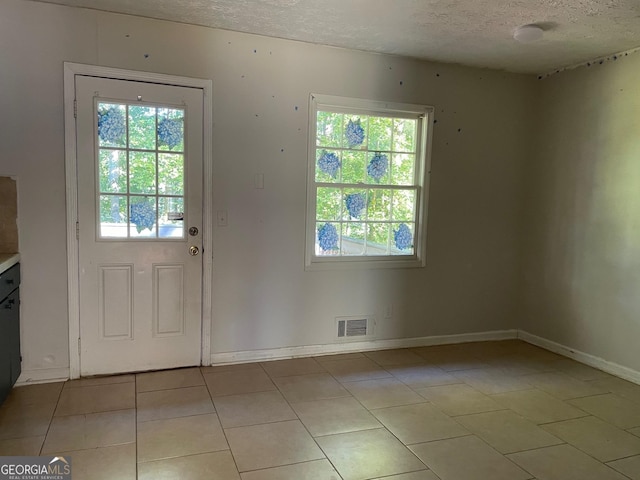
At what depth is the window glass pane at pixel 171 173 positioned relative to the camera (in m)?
3.21

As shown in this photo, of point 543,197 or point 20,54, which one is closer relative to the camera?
point 20,54

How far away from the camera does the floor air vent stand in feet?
12.5

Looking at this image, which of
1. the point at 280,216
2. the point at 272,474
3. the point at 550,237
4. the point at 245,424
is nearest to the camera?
the point at 272,474

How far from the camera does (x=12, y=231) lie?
294 cm

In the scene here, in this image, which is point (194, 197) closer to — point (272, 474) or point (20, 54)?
point (20, 54)

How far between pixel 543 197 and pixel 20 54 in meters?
4.19

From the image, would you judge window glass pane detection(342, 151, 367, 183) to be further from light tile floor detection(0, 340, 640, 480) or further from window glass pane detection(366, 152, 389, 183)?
light tile floor detection(0, 340, 640, 480)

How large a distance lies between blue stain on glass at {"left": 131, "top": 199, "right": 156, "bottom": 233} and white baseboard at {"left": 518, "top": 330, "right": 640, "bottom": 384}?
3470 millimetres

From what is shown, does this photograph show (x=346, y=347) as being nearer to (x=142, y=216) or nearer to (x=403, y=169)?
(x=403, y=169)

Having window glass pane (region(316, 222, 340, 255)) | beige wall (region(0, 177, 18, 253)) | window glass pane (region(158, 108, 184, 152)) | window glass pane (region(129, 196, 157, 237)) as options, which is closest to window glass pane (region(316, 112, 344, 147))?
window glass pane (region(316, 222, 340, 255))

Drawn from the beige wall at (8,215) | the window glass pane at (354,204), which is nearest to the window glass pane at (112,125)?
the beige wall at (8,215)

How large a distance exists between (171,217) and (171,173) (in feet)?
1.01

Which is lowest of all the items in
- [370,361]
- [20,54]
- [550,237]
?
[370,361]

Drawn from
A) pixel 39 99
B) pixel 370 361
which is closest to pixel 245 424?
pixel 370 361
